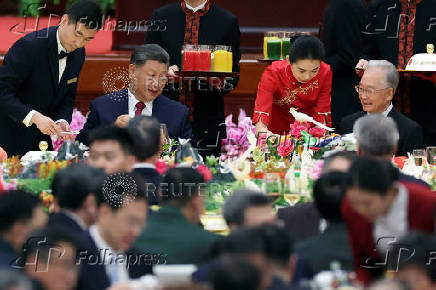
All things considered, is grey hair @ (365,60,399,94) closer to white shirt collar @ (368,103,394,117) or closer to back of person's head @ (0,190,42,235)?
white shirt collar @ (368,103,394,117)

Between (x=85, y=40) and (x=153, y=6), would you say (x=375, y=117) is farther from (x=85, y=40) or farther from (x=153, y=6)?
(x=153, y=6)

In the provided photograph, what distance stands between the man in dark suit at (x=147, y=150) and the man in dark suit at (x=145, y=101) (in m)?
0.94

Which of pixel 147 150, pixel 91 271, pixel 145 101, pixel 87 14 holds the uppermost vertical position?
pixel 87 14

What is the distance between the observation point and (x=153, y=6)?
23.7ft

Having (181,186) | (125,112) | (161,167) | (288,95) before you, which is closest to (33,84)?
(125,112)

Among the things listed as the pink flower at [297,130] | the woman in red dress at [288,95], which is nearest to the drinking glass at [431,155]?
the pink flower at [297,130]

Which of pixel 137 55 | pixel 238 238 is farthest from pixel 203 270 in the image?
pixel 137 55

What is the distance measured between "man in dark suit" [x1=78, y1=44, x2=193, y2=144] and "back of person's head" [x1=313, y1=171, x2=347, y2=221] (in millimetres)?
1913

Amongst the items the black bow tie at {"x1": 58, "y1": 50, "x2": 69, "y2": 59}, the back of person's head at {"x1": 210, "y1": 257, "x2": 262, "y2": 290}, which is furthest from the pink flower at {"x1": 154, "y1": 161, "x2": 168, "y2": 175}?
the back of person's head at {"x1": 210, "y1": 257, "x2": 262, "y2": 290}

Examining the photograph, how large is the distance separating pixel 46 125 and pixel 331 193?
2.18 meters

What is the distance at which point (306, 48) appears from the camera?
4.78 meters

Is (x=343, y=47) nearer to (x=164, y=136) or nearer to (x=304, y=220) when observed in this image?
(x=164, y=136)

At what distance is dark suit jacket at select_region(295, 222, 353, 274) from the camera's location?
8.59ft

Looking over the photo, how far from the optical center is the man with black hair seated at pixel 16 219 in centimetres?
248
